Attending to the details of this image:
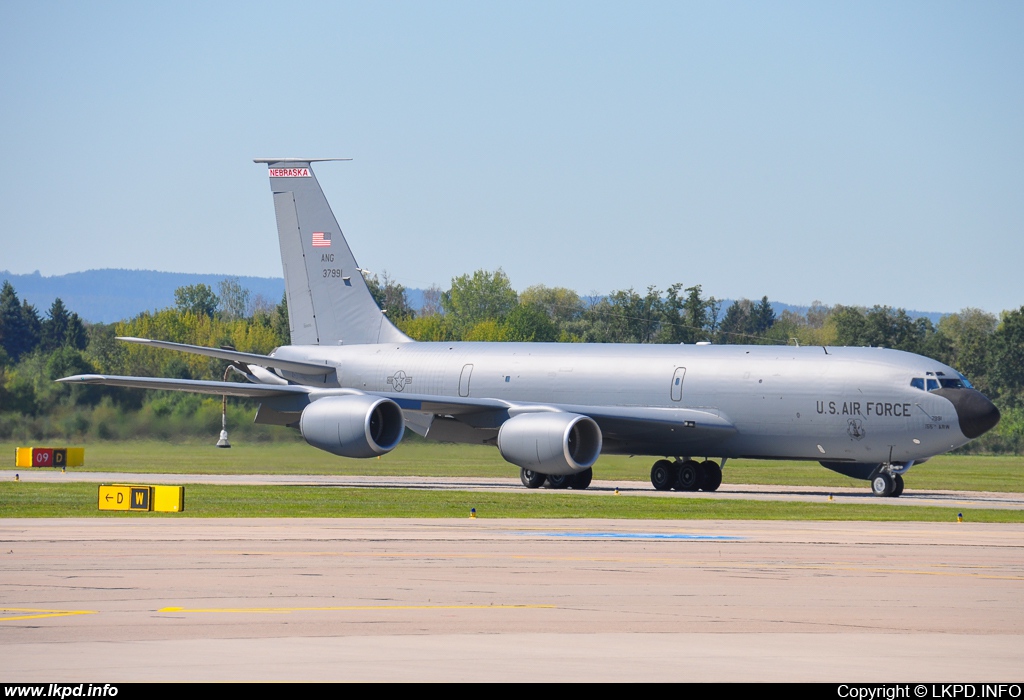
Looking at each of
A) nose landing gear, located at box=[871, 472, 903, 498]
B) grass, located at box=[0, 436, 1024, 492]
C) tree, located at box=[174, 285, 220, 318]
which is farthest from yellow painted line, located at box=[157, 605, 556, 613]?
tree, located at box=[174, 285, 220, 318]

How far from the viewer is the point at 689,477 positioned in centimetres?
4131

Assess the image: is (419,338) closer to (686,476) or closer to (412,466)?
(412,466)

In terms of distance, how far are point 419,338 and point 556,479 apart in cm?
6115

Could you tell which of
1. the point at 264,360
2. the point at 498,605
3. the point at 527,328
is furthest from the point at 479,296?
the point at 498,605

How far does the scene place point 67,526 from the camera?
24.0 metres

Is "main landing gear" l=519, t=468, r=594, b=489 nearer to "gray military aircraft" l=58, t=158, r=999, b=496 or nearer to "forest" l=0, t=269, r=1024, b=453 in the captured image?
"gray military aircraft" l=58, t=158, r=999, b=496

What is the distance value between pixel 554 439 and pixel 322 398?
6.96 m

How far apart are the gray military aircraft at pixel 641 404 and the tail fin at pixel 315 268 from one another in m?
2.44

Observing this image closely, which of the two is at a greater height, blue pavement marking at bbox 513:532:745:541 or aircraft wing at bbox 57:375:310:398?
aircraft wing at bbox 57:375:310:398

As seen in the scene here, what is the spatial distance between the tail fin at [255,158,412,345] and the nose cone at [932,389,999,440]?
18595 mm

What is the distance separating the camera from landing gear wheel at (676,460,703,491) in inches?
1625

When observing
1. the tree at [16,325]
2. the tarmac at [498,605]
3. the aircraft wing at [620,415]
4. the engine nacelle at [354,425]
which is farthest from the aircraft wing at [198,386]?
the tree at [16,325]

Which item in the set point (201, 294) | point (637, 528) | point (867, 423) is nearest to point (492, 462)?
point (867, 423)

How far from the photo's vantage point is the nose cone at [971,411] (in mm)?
37344
